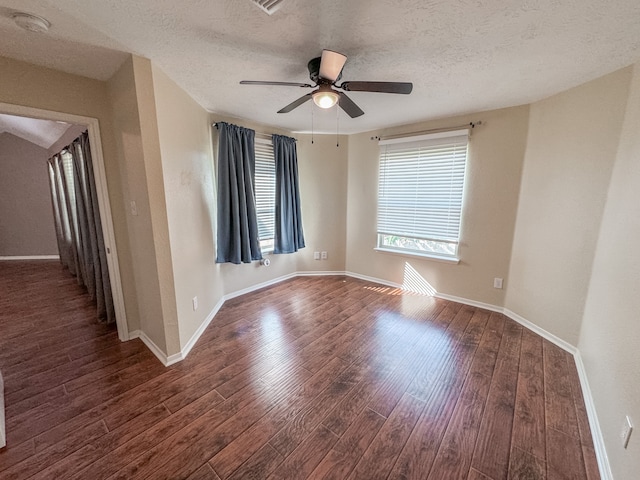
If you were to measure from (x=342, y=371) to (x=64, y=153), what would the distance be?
13.8 ft

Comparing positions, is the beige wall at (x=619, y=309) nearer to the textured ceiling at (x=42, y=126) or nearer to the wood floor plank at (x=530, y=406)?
the wood floor plank at (x=530, y=406)

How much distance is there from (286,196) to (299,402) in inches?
105

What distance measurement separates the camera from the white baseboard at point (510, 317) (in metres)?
1.40

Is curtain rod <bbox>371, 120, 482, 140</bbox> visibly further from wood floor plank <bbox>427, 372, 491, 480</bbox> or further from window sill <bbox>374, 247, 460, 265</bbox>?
wood floor plank <bbox>427, 372, 491, 480</bbox>

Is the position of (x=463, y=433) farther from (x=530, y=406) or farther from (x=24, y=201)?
(x=24, y=201)

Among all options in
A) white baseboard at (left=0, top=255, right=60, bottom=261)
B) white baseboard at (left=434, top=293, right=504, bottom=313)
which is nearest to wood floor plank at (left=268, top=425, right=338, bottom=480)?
white baseboard at (left=434, top=293, right=504, bottom=313)

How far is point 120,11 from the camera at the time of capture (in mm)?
1312

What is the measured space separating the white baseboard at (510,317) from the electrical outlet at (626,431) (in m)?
0.20

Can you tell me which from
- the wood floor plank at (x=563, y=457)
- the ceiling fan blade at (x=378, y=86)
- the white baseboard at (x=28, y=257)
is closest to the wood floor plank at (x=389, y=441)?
the wood floor plank at (x=563, y=457)

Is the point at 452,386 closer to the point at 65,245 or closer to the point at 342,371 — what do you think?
the point at 342,371

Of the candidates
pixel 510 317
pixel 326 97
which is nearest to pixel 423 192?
pixel 510 317

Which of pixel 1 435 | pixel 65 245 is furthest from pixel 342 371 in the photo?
pixel 65 245

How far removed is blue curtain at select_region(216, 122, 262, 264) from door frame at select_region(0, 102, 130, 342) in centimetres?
101

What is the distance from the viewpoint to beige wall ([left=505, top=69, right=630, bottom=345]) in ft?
6.65
